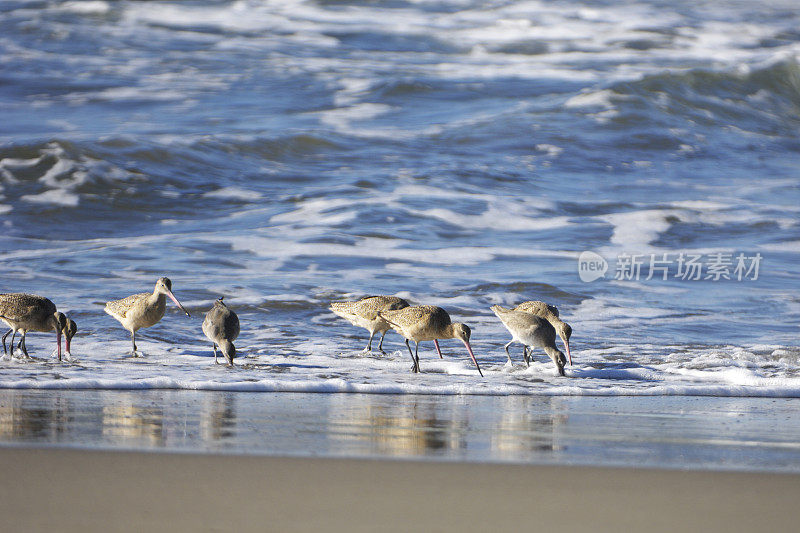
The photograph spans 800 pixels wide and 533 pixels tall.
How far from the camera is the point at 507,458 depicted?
394 cm

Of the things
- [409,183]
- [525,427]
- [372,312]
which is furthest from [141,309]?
[409,183]

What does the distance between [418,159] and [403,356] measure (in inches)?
403

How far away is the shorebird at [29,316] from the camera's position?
23.7 feet

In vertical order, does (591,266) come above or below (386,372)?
below

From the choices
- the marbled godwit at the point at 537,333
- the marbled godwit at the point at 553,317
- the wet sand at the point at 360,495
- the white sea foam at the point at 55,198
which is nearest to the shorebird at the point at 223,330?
the marbled godwit at the point at 537,333

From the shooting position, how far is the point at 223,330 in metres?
7.18

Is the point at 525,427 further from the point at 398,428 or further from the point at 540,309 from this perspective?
the point at 540,309

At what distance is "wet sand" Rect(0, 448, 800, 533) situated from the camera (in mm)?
3049

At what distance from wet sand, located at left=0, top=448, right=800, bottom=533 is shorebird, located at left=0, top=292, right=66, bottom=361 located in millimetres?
3463

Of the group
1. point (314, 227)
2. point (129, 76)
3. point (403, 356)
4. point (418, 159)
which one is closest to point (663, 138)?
point (418, 159)

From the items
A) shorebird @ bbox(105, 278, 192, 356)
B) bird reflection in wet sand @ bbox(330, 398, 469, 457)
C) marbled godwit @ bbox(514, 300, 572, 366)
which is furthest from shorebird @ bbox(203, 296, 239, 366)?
marbled godwit @ bbox(514, 300, 572, 366)

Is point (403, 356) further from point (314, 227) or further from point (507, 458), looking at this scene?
point (314, 227)

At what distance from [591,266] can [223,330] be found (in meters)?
5.63
